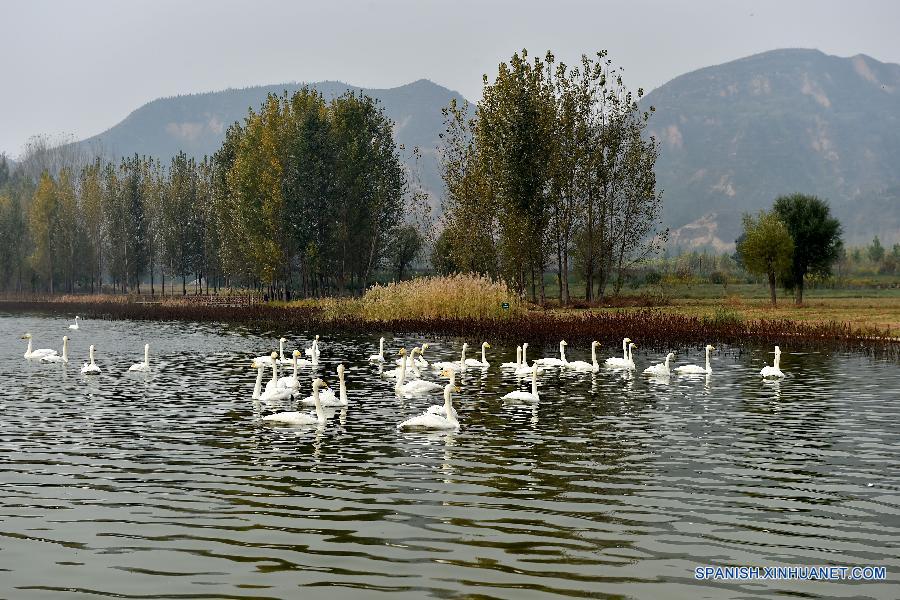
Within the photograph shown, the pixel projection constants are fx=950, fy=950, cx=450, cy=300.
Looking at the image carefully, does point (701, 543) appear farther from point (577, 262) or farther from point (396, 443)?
point (577, 262)

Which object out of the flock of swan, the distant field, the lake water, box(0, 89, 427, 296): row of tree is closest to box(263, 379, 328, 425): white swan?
the flock of swan

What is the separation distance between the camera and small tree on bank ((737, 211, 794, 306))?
65.9 m

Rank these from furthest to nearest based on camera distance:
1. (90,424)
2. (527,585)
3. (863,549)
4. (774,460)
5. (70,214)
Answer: (70,214) → (90,424) → (774,460) → (863,549) → (527,585)

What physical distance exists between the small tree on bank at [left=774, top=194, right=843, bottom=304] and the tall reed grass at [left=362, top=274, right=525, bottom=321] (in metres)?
24.7

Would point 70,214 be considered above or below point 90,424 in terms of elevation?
above

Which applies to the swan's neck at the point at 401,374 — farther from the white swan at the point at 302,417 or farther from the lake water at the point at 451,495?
the white swan at the point at 302,417

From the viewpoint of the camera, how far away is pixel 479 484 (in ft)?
47.9

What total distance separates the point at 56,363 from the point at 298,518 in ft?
83.6

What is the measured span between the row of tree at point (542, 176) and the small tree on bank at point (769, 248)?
6.92 metres

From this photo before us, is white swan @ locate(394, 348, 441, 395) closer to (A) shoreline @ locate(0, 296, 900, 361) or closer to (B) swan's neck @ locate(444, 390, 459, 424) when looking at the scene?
(B) swan's neck @ locate(444, 390, 459, 424)

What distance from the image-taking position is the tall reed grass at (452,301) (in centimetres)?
5356

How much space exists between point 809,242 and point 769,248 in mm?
5256

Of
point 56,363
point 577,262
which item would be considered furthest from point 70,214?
point 56,363

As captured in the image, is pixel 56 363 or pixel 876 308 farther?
pixel 876 308
